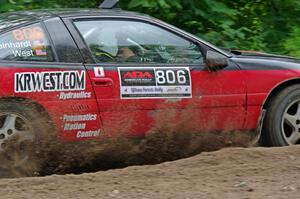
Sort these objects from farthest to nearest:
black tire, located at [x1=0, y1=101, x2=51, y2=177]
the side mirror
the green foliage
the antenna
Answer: the green foliage
the antenna
the side mirror
black tire, located at [x1=0, y1=101, x2=51, y2=177]

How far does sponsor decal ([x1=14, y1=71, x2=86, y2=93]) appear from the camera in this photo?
5.52 metres

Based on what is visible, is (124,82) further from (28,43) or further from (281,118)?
(281,118)

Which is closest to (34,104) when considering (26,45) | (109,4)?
(26,45)

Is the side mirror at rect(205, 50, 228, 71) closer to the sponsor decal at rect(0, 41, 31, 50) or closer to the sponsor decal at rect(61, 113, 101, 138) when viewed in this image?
the sponsor decal at rect(61, 113, 101, 138)

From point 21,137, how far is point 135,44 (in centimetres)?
150

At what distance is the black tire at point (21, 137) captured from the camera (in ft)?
18.1

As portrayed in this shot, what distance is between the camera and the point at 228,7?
976cm

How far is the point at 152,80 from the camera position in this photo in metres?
5.96

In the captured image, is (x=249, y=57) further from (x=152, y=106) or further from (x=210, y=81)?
(x=152, y=106)

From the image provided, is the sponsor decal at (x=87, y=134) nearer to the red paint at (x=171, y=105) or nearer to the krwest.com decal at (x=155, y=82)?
the red paint at (x=171, y=105)

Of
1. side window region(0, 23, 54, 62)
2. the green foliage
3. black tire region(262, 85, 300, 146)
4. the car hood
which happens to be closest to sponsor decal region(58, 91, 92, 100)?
side window region(0, 23, 54, 62)

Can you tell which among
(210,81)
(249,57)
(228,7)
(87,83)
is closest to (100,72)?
(87,83)

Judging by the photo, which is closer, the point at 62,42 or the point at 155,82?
the point at 62,42

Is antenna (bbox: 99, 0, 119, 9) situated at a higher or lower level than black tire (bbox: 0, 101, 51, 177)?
higher
